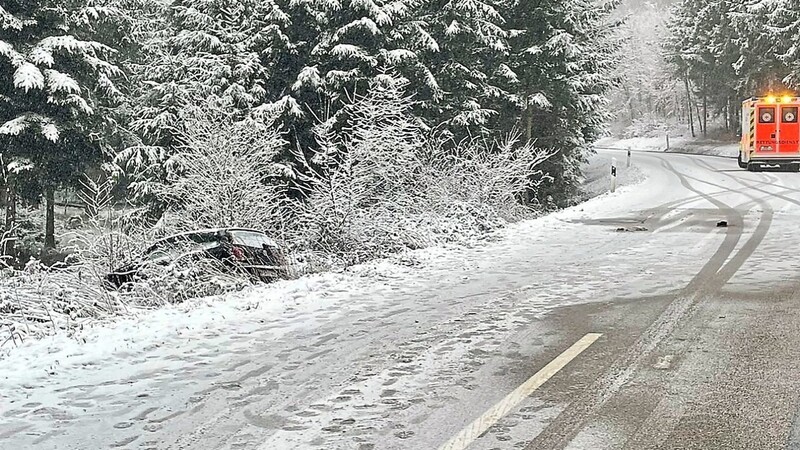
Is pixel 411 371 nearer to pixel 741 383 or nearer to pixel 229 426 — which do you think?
pixel 229 426

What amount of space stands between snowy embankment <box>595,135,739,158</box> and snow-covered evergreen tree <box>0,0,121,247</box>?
40293 millimetres

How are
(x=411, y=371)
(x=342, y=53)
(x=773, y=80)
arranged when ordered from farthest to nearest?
(x=773, y=80), (x=342, y=53), (x=411, y=371)

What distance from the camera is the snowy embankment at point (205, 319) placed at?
6.49 m

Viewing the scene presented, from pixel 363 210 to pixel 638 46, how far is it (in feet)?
361

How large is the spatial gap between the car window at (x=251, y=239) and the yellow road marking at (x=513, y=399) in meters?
6.25

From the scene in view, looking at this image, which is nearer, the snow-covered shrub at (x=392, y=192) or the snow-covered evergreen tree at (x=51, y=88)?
the snow-covered shrub at (x=392, y=192)

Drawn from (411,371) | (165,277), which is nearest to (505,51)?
(165,277)

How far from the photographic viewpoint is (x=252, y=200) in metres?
14.9

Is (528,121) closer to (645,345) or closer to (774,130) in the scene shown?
(774,130)

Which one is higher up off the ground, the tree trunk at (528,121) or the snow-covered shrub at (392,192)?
the tree trunk at (528,121)

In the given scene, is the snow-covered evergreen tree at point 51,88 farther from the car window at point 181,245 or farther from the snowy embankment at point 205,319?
the snowy embankment at point 205,319

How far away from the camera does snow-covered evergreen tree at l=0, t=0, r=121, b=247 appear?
75.4 ft

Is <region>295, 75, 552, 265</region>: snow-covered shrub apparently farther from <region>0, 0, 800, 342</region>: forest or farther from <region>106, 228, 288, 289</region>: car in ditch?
<region>106, 228, 288, 289</region>: car in ditch

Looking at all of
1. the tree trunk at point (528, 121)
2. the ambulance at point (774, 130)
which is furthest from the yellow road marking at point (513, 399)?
the ambulance at point (774, 130)
